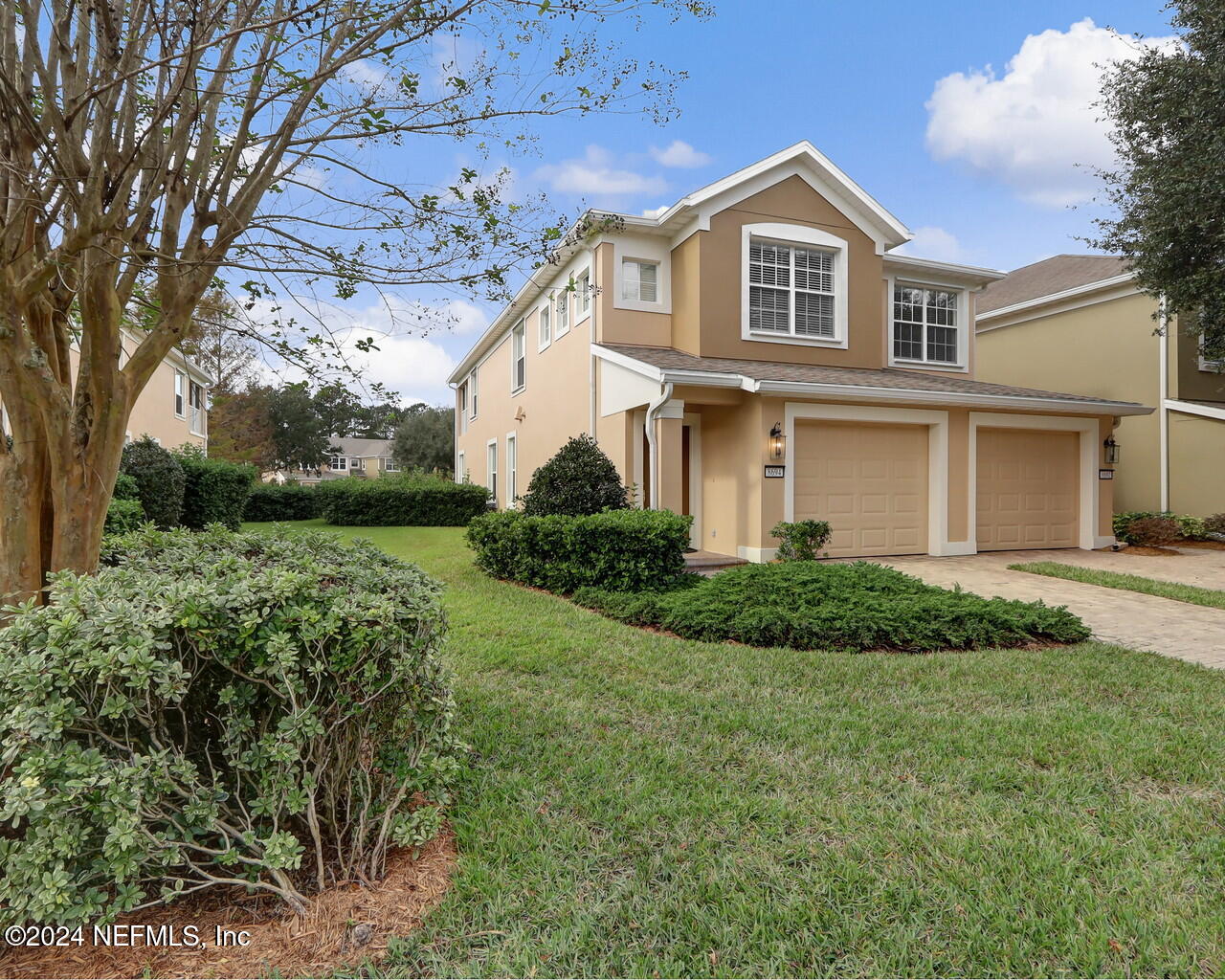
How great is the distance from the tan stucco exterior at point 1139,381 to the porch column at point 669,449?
10.9m

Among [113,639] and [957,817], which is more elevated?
[113,639]

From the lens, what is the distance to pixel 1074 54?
1101 centimetres

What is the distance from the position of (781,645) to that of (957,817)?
3.10m

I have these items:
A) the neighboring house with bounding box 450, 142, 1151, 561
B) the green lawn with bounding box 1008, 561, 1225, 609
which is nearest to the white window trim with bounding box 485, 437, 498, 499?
the neighboring house with bounding box 450, 142, 1151, 561

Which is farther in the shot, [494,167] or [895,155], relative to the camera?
[895,155]

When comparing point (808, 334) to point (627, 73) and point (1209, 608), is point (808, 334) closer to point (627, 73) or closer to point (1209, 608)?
point (1209, 608)

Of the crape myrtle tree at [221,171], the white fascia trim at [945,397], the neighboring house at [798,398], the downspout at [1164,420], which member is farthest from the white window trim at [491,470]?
the downspout at [1164,420]

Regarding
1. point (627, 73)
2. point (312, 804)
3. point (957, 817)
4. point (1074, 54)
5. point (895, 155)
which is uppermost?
point (1074, 54)

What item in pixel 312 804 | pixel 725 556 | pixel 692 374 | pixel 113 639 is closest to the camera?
pixel 113 639

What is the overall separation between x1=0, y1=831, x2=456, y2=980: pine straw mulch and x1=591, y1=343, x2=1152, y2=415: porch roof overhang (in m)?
7.79

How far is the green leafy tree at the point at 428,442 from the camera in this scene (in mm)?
37906

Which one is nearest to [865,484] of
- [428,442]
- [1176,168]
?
[1176,168]

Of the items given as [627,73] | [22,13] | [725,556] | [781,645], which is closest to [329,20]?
[22,13]

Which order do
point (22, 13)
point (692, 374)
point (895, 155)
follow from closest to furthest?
1. point (22, 13)
2. point (692, 374)
3. point (895, 155)
